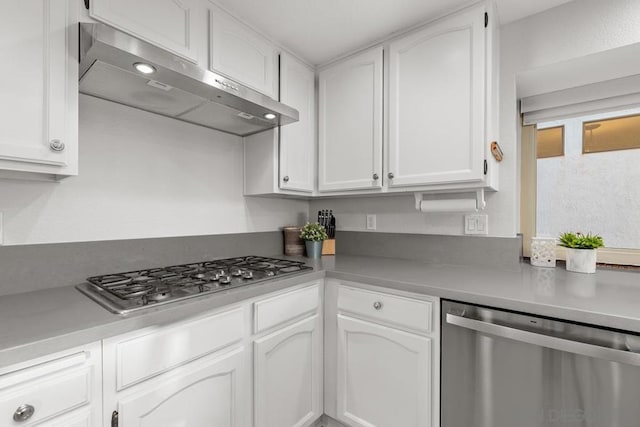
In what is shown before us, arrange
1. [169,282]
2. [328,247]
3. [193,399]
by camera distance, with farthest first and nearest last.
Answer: [328,247]
[169,282]
[193,399]

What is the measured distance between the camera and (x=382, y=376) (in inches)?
53.0

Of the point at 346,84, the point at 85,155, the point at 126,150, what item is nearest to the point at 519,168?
the point at 346,84

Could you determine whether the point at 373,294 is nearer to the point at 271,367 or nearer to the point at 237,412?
the point at 271,367

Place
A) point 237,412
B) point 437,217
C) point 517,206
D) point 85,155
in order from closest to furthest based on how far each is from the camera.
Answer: point 237,412 → point 85,155 → point 517,206 → point 437,217

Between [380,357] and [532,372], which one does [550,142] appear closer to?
[532,372]

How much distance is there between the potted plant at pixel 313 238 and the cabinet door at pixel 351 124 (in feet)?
0.97

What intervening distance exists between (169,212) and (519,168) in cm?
202

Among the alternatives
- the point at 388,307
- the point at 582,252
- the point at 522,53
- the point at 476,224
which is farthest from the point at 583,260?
the point at 522,53

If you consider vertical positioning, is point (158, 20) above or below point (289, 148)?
above

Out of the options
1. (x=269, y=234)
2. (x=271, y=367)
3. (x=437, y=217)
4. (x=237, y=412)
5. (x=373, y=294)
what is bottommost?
(x=237, y=412)

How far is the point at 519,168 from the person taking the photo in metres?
1.75

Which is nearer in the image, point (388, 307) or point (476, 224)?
point (388, 307)

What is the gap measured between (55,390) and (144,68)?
0.99 m

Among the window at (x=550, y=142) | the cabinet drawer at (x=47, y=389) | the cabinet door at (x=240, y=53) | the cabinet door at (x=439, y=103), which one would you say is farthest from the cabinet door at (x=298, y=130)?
the window at (x=550, y=142)
